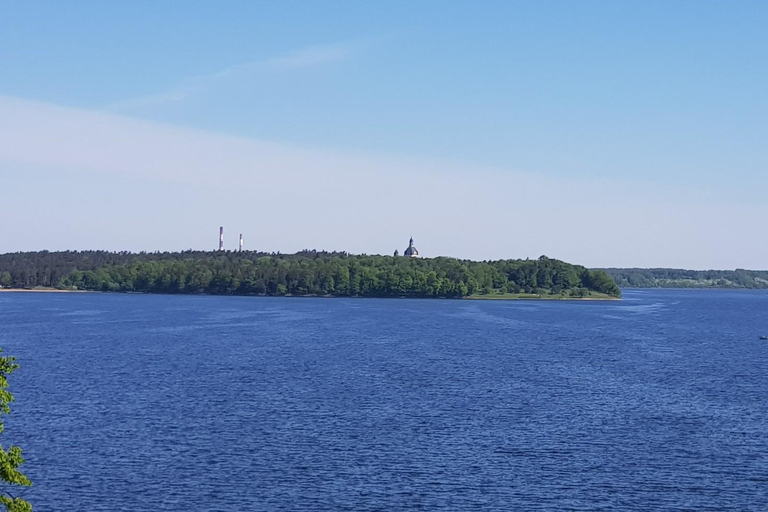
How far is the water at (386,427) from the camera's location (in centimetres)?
4662

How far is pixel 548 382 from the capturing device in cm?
8850

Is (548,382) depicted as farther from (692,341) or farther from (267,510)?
(692,341)

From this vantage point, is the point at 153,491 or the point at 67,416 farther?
the point at 67,416

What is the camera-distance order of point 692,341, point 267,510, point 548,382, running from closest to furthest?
point 267,510, point 548,382, point 692,341

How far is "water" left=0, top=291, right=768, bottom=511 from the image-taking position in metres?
46.6

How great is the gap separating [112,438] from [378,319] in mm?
135402

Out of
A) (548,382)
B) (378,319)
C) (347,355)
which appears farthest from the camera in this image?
(378,319)

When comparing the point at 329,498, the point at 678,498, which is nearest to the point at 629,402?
the point at 678,498

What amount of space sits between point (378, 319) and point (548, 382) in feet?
347

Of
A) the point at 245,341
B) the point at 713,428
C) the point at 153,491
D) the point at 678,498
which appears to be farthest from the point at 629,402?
the point at 245,341

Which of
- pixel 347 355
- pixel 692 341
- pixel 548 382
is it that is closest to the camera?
pixel 548 382

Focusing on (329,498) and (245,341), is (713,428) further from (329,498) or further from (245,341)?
(245,341)

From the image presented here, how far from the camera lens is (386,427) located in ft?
206

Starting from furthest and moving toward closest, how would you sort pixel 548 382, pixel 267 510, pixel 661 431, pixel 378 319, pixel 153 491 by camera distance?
pixel 378 319, pixel 548 382, pixel 661 431, pixel 153 491, pixel 267 510
